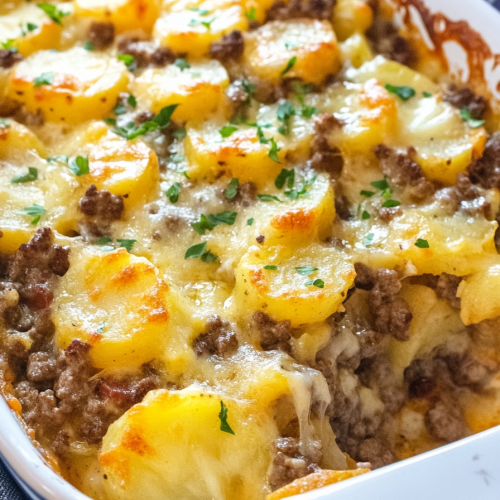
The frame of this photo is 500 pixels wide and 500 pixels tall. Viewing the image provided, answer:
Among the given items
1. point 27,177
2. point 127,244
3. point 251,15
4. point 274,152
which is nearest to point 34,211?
point 27,177

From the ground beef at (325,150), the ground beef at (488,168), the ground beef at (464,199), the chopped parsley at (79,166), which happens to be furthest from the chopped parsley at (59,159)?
the ground beef at (488,168)

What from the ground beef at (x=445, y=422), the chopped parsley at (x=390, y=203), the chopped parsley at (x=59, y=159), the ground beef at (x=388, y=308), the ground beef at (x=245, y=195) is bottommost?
the ground beef at (x=445, y=422)

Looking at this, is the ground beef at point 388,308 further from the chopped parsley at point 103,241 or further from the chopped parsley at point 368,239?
the chopped parsley at point 103,241

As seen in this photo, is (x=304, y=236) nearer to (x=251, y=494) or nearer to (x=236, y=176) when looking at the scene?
(x=236, y=176)

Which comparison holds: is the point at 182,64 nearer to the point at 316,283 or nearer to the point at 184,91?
the point at 184,91

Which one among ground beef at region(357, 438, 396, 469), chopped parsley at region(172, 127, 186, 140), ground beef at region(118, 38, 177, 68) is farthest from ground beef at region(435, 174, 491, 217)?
ground beef at region(118, 38, 177, 68)

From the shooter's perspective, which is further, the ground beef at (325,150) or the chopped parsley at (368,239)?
the ground beef at (325,150)
